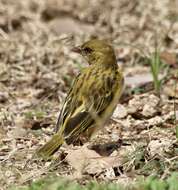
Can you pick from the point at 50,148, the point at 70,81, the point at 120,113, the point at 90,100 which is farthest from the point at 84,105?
the point at 70,81

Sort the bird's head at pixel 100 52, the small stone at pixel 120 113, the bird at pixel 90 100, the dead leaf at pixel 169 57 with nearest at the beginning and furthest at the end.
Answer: the bird at pixel 90 100 → the bird's head at pixel 100 52 → the small stone at pixel 120 113 → the dead leaf at pixel 169 57

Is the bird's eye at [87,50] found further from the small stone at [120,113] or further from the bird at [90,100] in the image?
the small stone at [120,113]

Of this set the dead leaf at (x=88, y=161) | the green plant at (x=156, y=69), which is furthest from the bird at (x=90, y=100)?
the green plant at (x=156, y=69)

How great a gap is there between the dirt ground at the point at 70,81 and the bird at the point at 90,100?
0.14m

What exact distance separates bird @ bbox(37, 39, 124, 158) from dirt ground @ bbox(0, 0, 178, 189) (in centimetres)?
14

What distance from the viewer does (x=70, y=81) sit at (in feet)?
30.1

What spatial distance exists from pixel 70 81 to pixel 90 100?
7.70 feet

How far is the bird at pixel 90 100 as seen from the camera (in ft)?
21.5

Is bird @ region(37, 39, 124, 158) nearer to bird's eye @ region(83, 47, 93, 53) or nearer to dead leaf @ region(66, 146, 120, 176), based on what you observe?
bird's eye @ region(83, 47, 93, 53)

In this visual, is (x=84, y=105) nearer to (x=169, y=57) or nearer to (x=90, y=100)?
(x=90, y=100)

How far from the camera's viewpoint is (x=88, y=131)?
22.2 feet

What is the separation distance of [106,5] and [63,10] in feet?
2.06

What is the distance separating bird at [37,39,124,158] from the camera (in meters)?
6.57

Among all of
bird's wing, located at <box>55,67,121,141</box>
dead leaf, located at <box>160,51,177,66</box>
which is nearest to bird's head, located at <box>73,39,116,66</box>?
bird's wing, located at <box>55,67,121,141</box>
